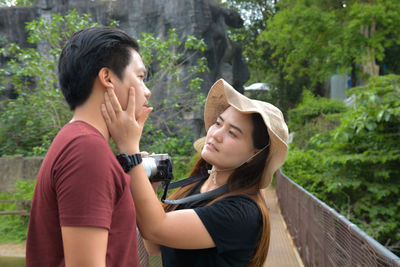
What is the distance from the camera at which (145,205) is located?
1.37 meters

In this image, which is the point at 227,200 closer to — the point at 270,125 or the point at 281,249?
the point at 270,125

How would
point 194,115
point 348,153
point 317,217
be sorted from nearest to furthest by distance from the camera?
point 317,217, point 348,153, point 194,115

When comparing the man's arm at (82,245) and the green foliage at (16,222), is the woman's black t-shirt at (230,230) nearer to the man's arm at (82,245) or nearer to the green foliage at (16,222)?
the man's arm at (82,245)

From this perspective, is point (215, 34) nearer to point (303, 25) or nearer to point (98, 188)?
point (303, 25)

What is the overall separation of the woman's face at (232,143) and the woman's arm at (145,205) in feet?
1.00

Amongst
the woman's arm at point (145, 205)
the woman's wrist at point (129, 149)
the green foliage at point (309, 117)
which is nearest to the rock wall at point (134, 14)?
the green foliage at point (309, 117)

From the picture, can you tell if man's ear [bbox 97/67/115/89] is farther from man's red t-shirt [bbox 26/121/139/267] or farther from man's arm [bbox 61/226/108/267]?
man's arm [bbox 61/226/108/267]

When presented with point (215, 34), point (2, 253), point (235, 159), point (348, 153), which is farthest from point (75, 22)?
point (215, 34)

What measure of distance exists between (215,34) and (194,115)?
4630 mm

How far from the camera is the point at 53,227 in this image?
3.51 feet

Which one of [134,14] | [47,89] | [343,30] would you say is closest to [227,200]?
[47,89]

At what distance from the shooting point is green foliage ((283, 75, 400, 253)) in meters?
5.11

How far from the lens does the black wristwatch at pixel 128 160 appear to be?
131cm

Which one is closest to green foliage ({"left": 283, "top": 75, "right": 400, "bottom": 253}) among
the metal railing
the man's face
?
the metal railing
